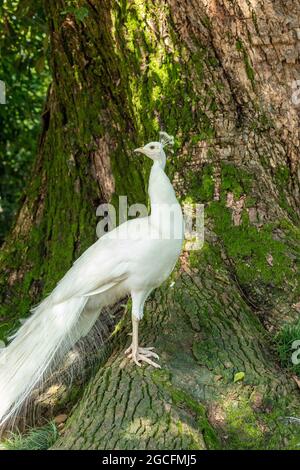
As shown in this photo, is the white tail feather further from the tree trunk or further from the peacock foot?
the peacock foot

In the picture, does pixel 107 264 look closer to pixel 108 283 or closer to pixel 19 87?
pixel 108 283

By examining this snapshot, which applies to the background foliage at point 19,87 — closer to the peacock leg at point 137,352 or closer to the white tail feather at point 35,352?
the white tail feather at point 35,352

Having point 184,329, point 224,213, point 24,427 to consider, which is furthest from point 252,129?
point 24,427

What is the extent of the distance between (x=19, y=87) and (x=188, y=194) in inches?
181

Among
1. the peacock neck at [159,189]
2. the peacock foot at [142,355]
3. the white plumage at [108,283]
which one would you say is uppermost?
the peacock neck at [159,189]

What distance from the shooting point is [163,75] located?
6035mm

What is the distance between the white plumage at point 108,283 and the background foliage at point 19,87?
9.43ft

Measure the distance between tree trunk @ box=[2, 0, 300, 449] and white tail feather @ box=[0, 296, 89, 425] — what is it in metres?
0.32

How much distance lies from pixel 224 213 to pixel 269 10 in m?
1.55

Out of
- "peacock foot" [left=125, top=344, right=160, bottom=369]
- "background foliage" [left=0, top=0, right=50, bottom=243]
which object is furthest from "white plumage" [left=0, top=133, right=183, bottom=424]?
"background foliage" [left=0, top=0, right=50, bottom=243]

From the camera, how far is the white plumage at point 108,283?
477 cm

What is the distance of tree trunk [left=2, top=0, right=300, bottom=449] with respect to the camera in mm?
4531

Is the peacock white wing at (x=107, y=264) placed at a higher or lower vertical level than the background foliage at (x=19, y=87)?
lower

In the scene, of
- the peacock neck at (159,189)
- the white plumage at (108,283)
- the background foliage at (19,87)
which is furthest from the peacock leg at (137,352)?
the background foliage at (19,87)
